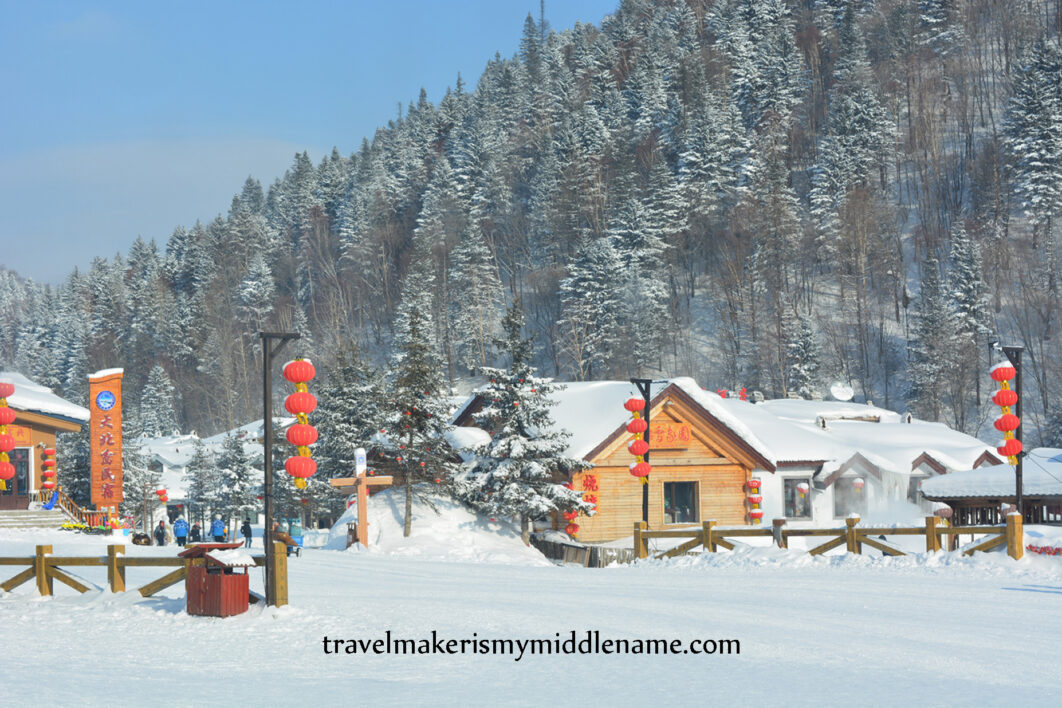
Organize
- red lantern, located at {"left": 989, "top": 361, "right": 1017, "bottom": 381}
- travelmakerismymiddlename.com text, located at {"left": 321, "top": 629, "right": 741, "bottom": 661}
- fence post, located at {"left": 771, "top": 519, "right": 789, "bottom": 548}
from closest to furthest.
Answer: travelmakerismymiddlename.com text, located at {"left": 321, "top": 629, "right": 741, "bottom": 661}
fence post, located at {"left": 771, "top": 519, "right": 789, "bottom": 548}
red lantern, located at {"left": 989, "top": 361, "right": 1017, "bottom": 381}

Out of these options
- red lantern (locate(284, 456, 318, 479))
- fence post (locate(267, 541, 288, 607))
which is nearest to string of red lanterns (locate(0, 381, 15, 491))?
red lantern (locate(284, 456, 318, 479))

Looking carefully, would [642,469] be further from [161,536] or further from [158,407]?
[158,407]

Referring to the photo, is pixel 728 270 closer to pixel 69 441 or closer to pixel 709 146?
pixel 709 146

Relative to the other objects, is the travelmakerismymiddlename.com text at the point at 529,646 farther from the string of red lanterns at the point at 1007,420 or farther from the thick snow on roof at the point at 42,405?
the thick snow on roof at the point at 42,405

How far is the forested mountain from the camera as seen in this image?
243 feet

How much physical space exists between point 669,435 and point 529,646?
25161 millimetres

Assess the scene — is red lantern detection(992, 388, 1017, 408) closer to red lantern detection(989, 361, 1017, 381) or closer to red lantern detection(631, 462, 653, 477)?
red lantern detection(989, 361, 1017, 381)

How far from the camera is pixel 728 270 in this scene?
8288 centimetres

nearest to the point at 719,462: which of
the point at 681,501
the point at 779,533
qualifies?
the point at 681,501

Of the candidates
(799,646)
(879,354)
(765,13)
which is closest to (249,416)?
(879,354)

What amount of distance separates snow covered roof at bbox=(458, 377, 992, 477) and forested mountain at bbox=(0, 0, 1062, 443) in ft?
57.7

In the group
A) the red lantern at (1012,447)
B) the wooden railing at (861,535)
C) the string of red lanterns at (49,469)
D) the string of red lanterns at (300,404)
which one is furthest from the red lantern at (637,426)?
the string of red lanterns at (49,469)

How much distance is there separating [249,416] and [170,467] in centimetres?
1847

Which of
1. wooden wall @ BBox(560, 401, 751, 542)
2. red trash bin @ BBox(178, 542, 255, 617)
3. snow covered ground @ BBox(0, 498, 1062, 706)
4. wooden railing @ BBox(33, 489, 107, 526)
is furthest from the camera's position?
wooden railing @ BBox(33, 489, 107, 526)
